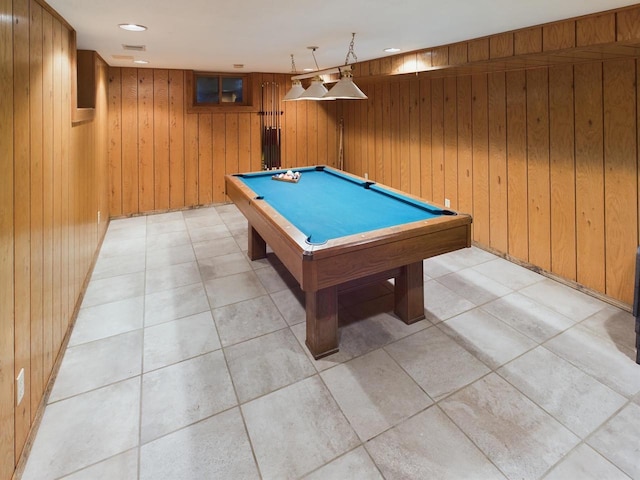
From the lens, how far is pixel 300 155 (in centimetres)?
634

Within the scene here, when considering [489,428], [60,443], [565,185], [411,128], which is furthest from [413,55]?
[60,443]

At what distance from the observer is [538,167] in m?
3.25

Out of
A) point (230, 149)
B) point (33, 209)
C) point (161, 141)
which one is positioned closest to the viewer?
point (33, 209)

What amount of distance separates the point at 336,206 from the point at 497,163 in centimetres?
190

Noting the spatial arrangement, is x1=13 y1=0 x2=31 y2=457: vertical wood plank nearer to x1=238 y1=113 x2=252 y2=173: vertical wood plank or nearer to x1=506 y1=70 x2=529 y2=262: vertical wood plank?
x1=506 y1=70 x2=529 y2=262: vertical wood plank

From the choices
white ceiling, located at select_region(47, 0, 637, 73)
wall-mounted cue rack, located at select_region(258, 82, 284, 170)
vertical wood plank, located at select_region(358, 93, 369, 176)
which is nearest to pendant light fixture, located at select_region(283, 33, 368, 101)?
white ceiling, located at select_region(47, 0, 637, 73)

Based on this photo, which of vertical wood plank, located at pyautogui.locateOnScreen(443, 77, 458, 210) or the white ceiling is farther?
vertical wood plank, located at pyautogui.locateOnScreen(443, 77, 458, 210)

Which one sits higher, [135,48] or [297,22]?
[135,48]

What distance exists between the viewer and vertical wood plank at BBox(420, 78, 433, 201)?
4371 millimetres

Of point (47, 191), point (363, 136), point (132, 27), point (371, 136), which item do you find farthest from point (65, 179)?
point (363, 136)

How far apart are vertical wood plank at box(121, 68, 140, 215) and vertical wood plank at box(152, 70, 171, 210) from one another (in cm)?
24

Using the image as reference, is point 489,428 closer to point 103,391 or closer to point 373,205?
point 373,205

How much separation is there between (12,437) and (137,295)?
5.49 feet

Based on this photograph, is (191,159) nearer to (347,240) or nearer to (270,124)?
(270,124)
